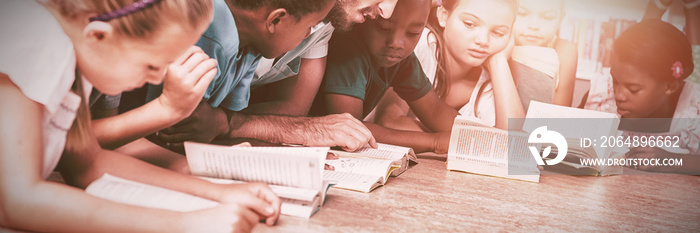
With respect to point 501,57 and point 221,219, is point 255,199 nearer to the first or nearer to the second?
point 221,219

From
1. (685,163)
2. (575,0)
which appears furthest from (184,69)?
(685,163)

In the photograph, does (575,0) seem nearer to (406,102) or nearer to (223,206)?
(406,102)

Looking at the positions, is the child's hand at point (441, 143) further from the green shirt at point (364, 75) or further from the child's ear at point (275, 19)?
the child's ear at point (275, 19)

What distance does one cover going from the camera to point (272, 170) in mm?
1393

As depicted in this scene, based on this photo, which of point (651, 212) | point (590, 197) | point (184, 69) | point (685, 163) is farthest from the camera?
point (685, 163)

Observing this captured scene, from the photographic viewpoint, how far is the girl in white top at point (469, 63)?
2.70 meters

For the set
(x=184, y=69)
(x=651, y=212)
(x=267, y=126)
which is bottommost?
(x=267, y=126)

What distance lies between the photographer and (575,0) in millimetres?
2898

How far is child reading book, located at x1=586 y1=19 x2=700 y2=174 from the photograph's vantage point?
2994 millimetres

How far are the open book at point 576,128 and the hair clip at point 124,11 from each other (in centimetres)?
217

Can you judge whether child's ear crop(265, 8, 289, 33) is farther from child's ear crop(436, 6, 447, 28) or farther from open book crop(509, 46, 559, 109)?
open book crop(509, 46, 559, 109)

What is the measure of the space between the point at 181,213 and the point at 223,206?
0.09 m

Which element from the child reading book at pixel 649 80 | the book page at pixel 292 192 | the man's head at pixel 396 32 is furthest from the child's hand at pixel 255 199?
the child reading book at pixel 649 80

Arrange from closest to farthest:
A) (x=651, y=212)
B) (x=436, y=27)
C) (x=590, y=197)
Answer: (x=651, y=212) → (x=590, y=197) → (x=436, y=27)
